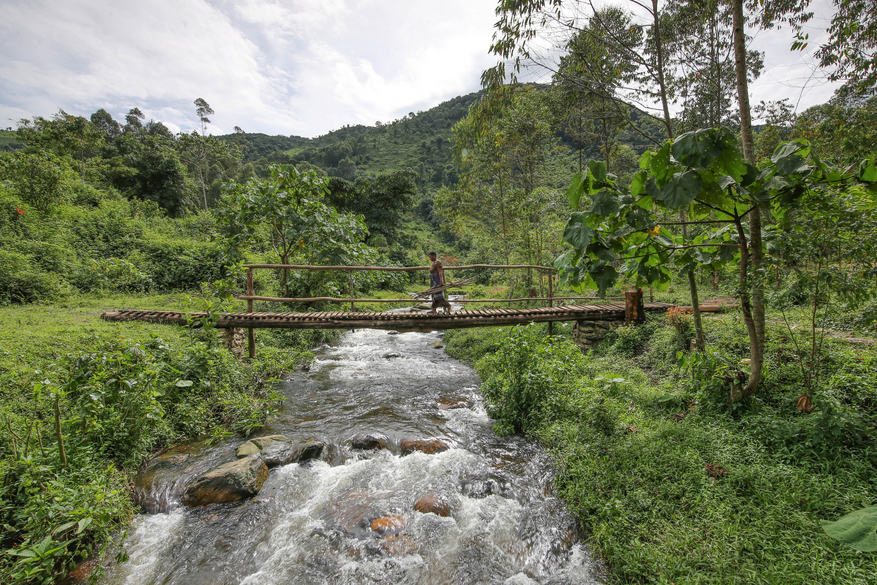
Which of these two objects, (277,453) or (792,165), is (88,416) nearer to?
(277,453)

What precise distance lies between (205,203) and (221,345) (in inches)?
1085

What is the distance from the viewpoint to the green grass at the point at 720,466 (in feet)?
8.09

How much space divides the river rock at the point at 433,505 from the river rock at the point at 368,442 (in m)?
1.23

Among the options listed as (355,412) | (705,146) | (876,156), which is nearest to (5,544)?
(355,412)

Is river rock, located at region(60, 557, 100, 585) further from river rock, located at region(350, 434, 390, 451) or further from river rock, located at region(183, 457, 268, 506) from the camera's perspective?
river rock, located at region(350, 434, 390, 451)

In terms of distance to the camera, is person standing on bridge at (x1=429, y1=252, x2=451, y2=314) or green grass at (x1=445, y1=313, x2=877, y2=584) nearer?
green grass at (x1=445, y1=313, x2=877, y2=584)

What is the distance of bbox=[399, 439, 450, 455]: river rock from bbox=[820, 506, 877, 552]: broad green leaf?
13.1ft

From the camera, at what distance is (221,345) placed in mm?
6770

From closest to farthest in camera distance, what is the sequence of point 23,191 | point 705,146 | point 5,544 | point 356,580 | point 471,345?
point 705,146
point 5,544
point 356,580
point 471,345
point 23,191

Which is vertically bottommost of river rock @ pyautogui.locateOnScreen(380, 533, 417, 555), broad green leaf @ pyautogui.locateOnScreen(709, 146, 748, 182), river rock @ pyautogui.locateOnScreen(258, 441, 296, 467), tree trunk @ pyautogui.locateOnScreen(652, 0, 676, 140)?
river rock @ pyautogui.locateOnScreen(380, 533, 417, 555)

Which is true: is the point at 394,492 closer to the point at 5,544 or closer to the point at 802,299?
the point at 5,544

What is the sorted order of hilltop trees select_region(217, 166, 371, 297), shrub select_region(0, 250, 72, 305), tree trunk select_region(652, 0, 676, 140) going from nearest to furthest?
tree trunk select_region(652, 0, 676, 140) → shrub select_region(0, 250, 72, 305) → hilltop trees select_region(217, 166, 371, 297)

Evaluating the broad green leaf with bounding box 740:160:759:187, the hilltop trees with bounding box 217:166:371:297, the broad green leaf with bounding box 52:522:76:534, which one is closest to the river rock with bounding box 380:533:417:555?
the broad green leaf with bounding box 52:522:76:534

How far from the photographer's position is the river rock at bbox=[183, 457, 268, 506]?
385 cm
